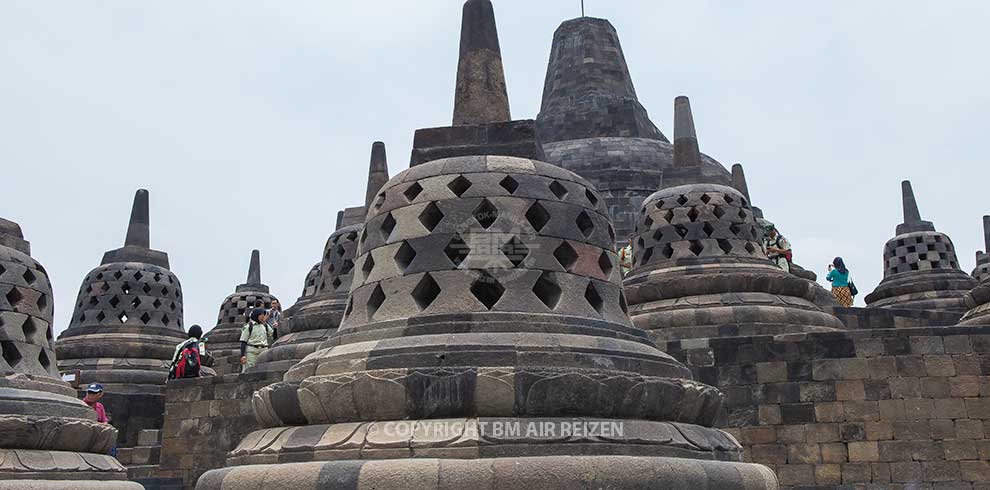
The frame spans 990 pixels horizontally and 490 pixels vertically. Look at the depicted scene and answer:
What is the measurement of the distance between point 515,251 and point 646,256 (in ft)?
28.4

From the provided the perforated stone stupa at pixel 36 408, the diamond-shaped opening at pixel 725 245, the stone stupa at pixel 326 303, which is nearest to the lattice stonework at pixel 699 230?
the diamond-shaped opening at pixel 725 245

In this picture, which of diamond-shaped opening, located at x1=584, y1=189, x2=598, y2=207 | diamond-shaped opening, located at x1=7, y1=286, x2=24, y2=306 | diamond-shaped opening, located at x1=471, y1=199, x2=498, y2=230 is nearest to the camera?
diamond-shaped opening, located at x1=471, y1=199, x2=498, y2=230

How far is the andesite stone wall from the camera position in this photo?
9.67 m

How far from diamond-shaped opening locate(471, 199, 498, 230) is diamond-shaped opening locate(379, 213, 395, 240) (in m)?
0.67

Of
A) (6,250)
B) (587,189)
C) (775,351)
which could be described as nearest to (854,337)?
(775,351)

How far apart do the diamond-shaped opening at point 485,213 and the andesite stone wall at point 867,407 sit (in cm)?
565

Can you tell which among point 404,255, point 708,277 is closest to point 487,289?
point 404,255

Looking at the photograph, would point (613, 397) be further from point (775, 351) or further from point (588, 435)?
point (775, 351)

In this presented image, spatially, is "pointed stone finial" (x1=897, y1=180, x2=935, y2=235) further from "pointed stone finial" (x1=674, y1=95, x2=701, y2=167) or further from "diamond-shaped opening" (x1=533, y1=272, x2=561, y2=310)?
"diamond-shaped opening" (x1=533, y1=272, x2=561, y2=310)

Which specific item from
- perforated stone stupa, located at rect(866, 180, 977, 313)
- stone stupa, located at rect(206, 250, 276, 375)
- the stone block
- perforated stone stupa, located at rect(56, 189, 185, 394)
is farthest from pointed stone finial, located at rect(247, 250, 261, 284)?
the stone block

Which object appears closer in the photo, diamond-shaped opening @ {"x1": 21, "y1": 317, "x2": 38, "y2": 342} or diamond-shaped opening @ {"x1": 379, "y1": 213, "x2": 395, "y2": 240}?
diamond-shaped opening @ {"x1": 379, "y1": 213, "x2": 395, "y2": 240}

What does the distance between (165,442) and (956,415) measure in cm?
1074

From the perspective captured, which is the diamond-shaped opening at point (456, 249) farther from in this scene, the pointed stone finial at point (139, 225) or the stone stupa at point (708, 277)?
the pointed stone finial at point (139, 225)

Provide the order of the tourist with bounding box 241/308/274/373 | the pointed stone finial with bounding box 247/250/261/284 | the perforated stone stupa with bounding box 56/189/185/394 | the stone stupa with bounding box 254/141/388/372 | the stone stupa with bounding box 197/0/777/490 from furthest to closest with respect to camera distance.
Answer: the pointed stone finial with bounding box 247/250/261/284 < the perforated stone stupa with bounding box 56/189/185/394 < the tourist with bounding box 241/308/274/373 < the stone stupa with bounding box 254/141/388/372 < the stone stupa with bounding box 197/0/777/490
